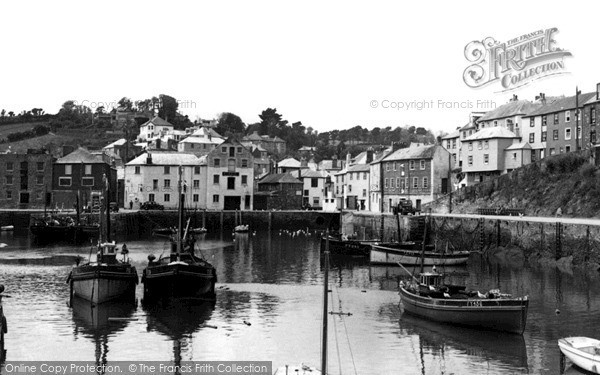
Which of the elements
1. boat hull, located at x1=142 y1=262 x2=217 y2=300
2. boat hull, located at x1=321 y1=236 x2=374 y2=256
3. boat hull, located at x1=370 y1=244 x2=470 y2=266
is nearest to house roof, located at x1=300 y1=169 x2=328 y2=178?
boat hull, located at x1=321 y1=236 x2=374 y2=256

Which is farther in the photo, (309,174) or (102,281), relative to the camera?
(309,174)

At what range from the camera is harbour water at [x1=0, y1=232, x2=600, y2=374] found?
29.8 metres

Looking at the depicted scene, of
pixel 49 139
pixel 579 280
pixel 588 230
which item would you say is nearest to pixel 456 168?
pixel 588 230

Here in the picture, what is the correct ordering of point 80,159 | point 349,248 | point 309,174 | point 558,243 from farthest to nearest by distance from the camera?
point 309,174 < point 80,159 < point 349,248 < point 558,243

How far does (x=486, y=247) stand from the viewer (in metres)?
68.3

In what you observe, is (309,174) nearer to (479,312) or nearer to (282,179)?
(282,179)

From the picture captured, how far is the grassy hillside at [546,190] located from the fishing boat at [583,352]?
4214 cm

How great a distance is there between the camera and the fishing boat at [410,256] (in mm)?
59625

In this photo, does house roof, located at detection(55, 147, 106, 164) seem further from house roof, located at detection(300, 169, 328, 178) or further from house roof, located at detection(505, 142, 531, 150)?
house roof, located at detection(505, 142, 531, 150)

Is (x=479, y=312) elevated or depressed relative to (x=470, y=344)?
elevated

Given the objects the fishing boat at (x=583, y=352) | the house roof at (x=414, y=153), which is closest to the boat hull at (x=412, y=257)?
the fishing boat at (x=583, y=352)

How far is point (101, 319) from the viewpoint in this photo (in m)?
36.6

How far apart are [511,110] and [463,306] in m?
77.0

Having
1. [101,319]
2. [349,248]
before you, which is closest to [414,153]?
[349,248]
